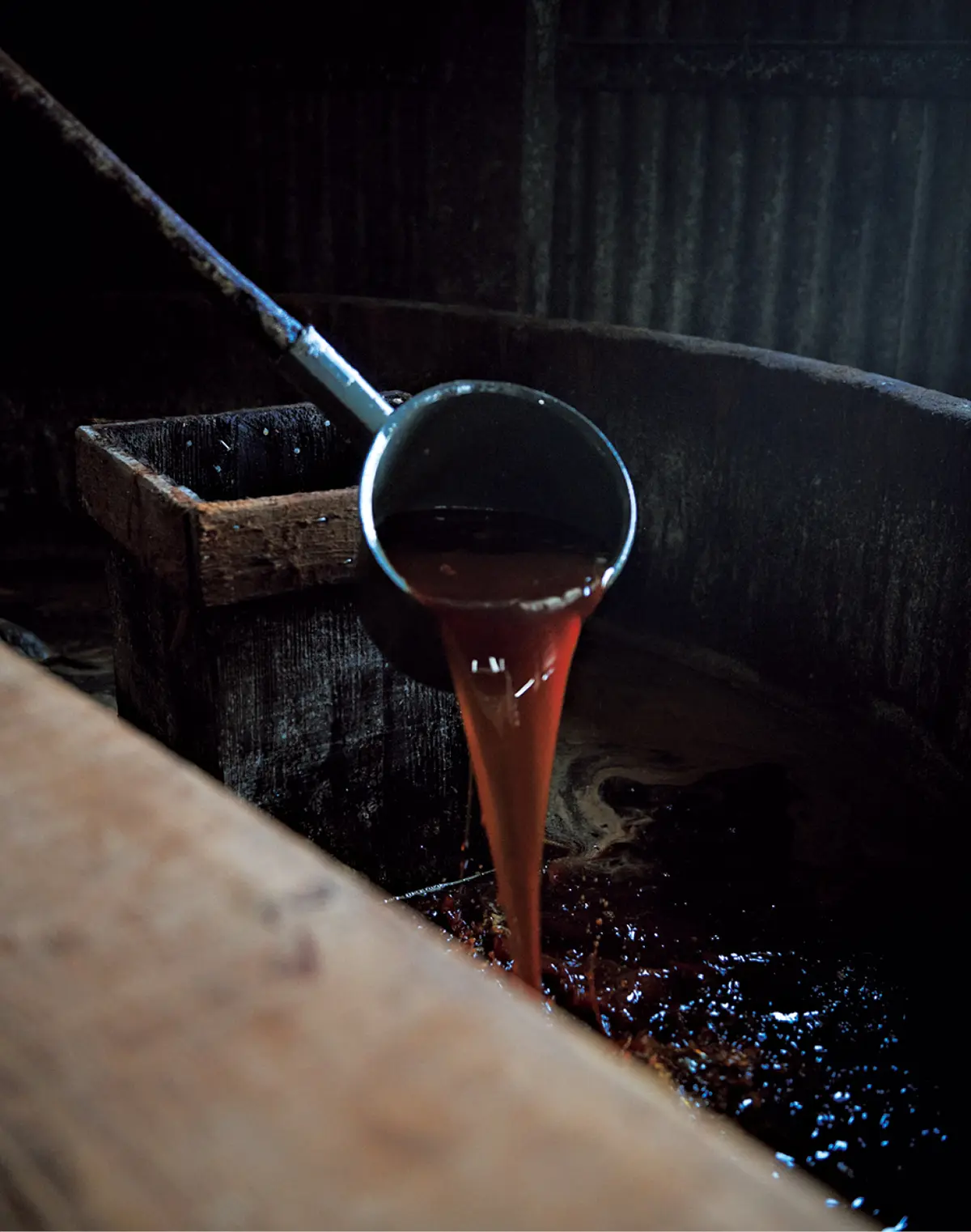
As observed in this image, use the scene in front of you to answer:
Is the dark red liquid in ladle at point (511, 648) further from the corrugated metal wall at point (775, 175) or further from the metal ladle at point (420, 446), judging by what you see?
the corrugated metal wall at point (775, 175)

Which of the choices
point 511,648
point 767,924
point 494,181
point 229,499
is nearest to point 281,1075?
point 511,648

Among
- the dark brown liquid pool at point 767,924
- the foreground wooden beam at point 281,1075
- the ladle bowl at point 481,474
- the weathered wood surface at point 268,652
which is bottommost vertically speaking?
the dark brown liquid pool at point 767,924

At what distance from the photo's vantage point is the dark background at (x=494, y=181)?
4.09 m

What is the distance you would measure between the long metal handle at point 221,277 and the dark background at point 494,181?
256cm

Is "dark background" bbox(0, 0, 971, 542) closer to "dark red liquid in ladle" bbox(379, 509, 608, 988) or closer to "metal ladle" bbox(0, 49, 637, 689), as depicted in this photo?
"metal ladle" bbox(0, 49, 637, 689)

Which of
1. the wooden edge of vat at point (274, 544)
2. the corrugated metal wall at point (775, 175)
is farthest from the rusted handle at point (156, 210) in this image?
the corrugated metal wall at point (775, 175)

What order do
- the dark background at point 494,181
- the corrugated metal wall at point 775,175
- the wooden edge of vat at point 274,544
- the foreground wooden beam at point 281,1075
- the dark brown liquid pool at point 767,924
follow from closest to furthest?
the foreground wooden beam at point 281,1075
the dark brown liquid pool at point 767,924
the wooden edge of vat at point 274,544
the corrugated metal wall at point 775,175
the dark background at point 494,181

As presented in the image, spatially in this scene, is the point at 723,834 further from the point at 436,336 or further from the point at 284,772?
the point at 436,336

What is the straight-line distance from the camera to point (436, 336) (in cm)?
438

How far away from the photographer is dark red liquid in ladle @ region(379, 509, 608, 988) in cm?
189

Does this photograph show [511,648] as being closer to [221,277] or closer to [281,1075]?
[221,277]

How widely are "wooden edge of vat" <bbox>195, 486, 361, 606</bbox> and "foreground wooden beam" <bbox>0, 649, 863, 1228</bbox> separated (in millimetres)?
1533

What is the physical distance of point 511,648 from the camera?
6.24ft

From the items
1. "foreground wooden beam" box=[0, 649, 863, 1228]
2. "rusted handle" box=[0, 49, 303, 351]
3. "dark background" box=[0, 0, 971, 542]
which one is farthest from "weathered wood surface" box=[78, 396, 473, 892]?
"dark background" box=[0, 0, 971, 542]
